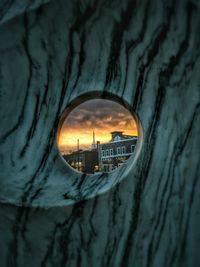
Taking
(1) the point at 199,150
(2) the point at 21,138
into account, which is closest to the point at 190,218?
(1) the point at 199,150

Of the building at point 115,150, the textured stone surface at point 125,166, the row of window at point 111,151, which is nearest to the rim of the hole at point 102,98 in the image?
the textured stone surface at point 125,166

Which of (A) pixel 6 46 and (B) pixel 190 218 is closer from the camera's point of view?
(B) pixel 190 218

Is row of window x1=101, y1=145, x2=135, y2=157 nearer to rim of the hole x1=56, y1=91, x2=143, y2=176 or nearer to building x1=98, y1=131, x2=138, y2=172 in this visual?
building x1=98, y1=131, x2=138, y2=172

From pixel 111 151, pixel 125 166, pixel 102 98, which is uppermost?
pixel 111 151

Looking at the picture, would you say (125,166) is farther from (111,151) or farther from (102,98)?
(111,151)

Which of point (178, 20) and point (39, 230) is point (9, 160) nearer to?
point (39, 230)

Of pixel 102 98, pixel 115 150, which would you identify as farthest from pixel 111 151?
pixel 102 98
